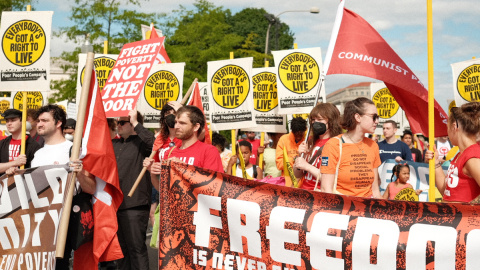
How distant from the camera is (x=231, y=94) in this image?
35.1 ft

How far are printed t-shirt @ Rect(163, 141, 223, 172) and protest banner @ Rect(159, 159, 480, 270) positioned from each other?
0.37 meters

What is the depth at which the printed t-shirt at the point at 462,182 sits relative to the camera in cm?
451

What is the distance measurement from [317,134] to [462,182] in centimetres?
151

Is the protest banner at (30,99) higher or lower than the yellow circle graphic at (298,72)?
lower

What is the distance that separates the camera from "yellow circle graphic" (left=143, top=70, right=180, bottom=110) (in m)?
10.3

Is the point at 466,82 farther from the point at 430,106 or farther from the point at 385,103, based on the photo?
the point at 430,106

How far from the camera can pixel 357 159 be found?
16.5ft

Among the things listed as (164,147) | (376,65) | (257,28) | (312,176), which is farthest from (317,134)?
A: (257,28)

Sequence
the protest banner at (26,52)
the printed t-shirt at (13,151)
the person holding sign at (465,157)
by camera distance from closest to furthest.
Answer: the person holding sign at (465,157) < the protest banner at (26,52) < the printed t-shirt at (13,151)

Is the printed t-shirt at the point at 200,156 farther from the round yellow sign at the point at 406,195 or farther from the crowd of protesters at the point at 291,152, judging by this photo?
the round yellow sign at the point at 406,195

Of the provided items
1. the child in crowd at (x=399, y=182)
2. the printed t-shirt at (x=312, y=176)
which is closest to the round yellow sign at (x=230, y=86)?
the child in crowd at (x=399, y=182)

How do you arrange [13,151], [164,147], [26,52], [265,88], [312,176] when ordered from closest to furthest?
1. [312,176]
2. [164,147]
3. [26,52]
4. [13,151]
5. [265,88]

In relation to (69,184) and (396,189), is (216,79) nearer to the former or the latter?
(396,189)

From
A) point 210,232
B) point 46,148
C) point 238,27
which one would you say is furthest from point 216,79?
point 238,27
